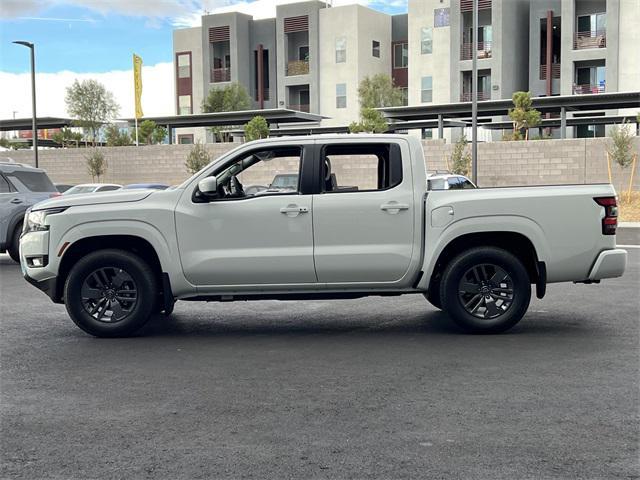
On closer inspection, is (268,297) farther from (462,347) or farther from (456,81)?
(456,81)

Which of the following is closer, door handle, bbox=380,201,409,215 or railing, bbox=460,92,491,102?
door handle, bbox=380,201,409,215

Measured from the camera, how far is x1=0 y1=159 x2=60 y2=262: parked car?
1605cm

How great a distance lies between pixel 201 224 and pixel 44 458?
4039mm

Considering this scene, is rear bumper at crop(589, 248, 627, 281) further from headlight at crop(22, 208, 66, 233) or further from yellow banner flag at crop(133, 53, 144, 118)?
yellow banner flag at crop(133, 53, 144, 118)

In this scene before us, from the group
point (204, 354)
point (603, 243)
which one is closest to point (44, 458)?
point (204, 354)

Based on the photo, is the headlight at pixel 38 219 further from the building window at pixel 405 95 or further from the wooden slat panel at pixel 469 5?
the building window at pixel 405 95

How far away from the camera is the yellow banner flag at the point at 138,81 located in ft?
169

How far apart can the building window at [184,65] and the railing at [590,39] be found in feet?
105

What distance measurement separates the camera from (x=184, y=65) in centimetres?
7081

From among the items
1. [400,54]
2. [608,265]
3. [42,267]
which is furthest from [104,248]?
[400,54]

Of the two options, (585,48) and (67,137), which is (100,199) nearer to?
(585,48)

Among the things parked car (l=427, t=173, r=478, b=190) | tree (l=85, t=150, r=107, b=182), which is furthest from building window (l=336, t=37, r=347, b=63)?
parked car (l=427, t=173, r=478, b=190)

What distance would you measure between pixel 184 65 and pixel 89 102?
27.6ft

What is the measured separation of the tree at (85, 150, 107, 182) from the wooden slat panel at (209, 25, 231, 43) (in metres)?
24.4
